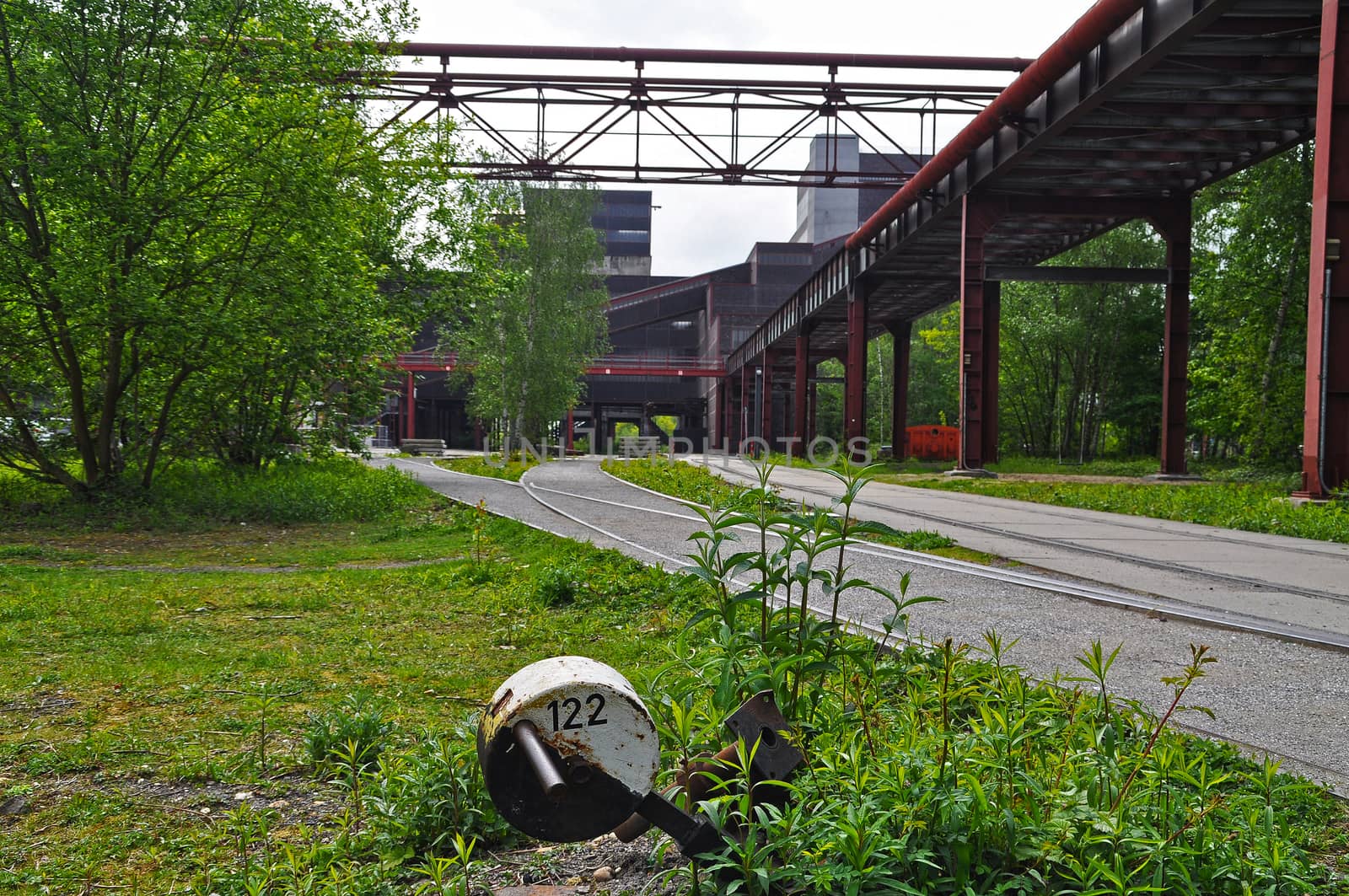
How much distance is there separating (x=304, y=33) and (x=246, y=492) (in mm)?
6250

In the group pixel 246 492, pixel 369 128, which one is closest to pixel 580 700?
pixel 246 492

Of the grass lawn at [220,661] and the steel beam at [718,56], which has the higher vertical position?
the steel beam at [718,56]

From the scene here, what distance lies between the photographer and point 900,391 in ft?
125

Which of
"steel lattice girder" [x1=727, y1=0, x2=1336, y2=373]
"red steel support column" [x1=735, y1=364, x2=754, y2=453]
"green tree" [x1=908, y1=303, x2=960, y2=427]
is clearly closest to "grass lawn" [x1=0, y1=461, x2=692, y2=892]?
"steel lattice girder" [x1=727, y1=0, x2=1336, y2=373]

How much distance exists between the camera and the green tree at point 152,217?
10.5 meters

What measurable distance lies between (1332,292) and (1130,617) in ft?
29.1

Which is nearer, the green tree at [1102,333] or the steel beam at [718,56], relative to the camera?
the steel beam at [718,56]

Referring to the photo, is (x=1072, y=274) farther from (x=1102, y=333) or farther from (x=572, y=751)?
(x=572, y=751)

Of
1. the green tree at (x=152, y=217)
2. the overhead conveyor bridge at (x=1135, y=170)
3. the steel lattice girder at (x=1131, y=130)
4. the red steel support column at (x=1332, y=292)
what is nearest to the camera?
the green tree at (x=152, y=217)

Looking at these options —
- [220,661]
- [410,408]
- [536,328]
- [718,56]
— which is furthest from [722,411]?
[220,661]

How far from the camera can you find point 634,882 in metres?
2.18

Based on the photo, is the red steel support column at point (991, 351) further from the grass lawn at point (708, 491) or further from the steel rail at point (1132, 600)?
the steel rail at point (1132, 600)

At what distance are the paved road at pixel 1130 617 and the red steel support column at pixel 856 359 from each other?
19178mm

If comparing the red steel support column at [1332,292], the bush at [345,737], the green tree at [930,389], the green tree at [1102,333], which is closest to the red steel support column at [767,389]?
the green tree at [930,389]
